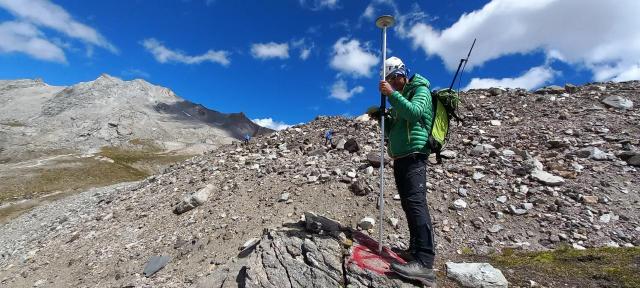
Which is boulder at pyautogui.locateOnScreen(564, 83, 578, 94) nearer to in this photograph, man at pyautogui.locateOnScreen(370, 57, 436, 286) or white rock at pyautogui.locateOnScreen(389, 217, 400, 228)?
white rock at pyautogui.locateOnScreen(389, 217, 400, 228)

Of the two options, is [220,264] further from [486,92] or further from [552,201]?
[486,92]

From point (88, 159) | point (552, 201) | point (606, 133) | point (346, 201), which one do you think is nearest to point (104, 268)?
point (346, 201)

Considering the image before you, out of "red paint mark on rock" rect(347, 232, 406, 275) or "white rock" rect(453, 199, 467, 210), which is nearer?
"red paint mark on rock" rect(347, 232, 406, 275)

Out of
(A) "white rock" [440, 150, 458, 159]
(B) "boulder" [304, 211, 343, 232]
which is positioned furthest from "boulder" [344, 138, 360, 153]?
(B) "boulder" [304, 211, 343, 232]

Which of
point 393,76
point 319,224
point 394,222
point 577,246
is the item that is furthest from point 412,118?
point 577,246

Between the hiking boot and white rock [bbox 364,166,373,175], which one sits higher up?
white rock [bbox 364,166,373,175]

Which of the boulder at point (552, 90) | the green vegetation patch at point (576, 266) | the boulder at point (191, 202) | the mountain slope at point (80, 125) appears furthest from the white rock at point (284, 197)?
the mountain slope at point (80, 125)

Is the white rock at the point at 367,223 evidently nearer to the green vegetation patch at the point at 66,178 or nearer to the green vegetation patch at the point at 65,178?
the green vegetation patch at the point at 65,178

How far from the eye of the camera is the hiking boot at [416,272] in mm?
6637

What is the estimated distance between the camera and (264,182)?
13.7 meters

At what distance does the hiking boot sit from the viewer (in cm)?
664

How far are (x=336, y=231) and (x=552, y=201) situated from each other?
20.8 feet

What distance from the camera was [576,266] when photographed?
24.4 ft

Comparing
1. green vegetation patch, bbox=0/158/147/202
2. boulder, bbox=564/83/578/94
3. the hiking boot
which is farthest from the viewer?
green vegetation patch, bbox=0/158/147/202
